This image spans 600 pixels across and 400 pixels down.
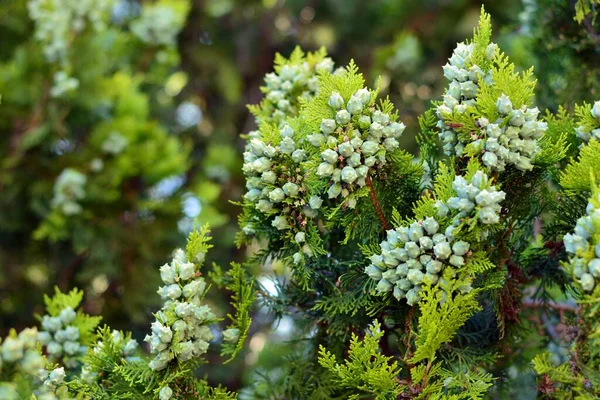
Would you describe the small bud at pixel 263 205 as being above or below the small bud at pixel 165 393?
above

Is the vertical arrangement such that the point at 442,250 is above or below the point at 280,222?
below

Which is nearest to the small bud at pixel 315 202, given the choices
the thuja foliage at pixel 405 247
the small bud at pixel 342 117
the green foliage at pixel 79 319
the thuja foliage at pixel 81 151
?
the thuja foliage at pixel 405 247

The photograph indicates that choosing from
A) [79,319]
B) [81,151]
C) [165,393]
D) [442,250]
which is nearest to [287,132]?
[442,250]

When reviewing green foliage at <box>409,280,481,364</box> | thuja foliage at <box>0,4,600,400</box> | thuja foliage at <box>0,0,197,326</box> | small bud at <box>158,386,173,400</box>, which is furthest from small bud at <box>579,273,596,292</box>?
thuja foliage at <box>0,0,197,326</box>

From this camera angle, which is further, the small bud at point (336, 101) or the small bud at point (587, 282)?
the small bud at point (336, 101)

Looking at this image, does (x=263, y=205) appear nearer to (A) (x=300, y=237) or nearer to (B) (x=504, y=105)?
(A) (x=300, y=237)

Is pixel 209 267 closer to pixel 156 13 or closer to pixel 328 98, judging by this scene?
Answer: pixel 156 13

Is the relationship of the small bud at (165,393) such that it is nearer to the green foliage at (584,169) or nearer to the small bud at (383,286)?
the small bud at (383,286)

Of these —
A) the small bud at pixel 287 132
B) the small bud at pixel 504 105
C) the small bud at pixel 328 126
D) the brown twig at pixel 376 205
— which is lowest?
the small bud at pixel 504 105

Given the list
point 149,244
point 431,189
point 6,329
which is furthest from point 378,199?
point 6,329

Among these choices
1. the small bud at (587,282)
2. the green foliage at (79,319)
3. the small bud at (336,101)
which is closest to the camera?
the small bud at (587,282)

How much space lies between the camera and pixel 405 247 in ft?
2.42

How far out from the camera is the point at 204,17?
2.37 metres

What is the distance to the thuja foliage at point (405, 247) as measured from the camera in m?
0.72
